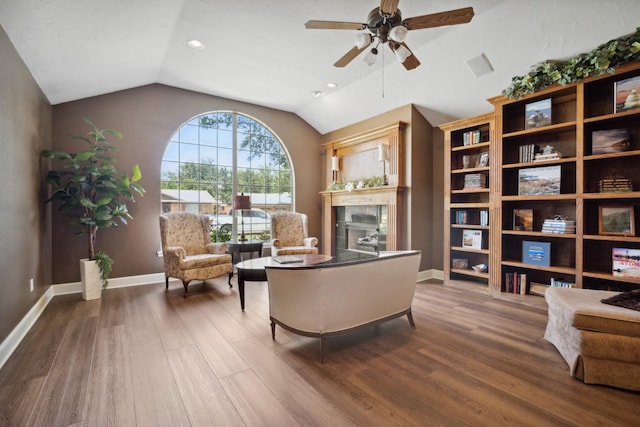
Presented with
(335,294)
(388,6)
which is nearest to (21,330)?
(335,294)

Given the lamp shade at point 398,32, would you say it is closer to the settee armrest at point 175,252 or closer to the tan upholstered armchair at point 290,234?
the tan upholstered armchair at point 290,234

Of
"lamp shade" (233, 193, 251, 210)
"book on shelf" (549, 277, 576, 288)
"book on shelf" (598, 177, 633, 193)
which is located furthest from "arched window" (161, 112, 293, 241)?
"book on shelf" (598, 177, 633, 193)

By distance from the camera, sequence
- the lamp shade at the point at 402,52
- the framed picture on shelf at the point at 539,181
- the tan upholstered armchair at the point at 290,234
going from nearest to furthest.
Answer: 1. the lamp shade at the point at 402,52
2. the framed picture on shelf at the point at 539,181
3. the tan upholstered armchair at the point at 290,234

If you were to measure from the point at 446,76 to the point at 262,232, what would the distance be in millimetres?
4096

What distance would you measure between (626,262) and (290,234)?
14.1 feet

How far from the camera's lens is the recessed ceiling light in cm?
353

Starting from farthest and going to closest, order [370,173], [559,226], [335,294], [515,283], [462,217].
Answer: [370,173], [462,217], [515,283], [559,226], [335,294]

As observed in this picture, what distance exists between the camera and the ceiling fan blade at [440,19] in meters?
2.21

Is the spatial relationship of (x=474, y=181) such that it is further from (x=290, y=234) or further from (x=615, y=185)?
(x=290, y=234)

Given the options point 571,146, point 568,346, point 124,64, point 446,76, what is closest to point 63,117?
point 124,64

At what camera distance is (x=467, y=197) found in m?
4.67

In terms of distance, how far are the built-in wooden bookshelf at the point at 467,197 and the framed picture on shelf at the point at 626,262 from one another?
130cm

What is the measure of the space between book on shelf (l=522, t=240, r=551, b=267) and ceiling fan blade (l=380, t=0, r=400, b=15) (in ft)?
10.5

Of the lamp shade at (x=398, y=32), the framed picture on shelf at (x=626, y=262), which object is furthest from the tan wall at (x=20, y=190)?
the framed picture on shelf at (x=626, y=262)
